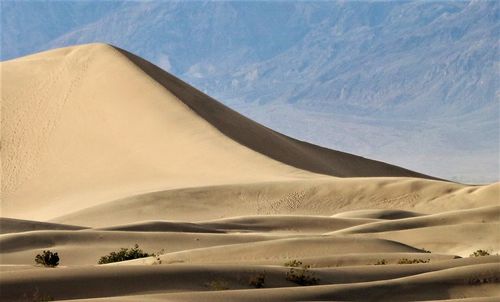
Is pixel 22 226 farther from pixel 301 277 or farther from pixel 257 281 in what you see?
pixel 257 281

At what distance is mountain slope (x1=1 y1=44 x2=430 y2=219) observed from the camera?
5491 centimetres

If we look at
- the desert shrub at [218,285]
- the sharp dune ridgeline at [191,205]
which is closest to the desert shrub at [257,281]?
the sharp dune ridgeline at [191,205]

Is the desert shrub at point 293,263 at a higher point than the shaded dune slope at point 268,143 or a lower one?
lower

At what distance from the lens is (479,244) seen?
3138 centimetres

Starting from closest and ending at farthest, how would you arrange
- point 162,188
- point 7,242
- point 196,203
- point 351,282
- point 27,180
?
point 351,282
point 7,242
point 196,203
point 162,188
point 27,180

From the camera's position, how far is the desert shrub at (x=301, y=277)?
57.7ft

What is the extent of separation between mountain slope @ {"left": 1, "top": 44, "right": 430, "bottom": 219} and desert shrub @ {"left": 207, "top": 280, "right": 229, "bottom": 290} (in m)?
33.8

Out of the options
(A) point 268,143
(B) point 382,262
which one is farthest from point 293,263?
(A) point 268,143

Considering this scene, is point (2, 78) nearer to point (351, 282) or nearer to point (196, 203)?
point (196, 203)

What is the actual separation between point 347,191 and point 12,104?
878 inches

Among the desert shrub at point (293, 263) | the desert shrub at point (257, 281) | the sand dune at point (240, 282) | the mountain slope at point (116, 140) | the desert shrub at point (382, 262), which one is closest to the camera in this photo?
the sand dune at point (240, 282)

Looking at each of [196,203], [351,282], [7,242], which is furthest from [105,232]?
[196,203]

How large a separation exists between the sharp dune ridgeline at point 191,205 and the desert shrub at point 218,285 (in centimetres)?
6

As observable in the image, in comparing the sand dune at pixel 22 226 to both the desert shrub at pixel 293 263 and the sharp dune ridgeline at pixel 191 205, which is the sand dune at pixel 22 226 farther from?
the desert shrub at pixel 293 263
